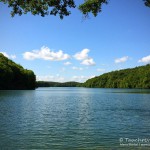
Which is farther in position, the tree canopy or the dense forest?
the dense forest

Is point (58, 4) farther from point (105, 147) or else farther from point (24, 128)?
point (24, 128)

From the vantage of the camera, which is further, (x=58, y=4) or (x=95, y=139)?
(x=95, y=139)

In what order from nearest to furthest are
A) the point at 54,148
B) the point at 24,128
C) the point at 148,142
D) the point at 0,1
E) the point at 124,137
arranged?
the point at 0,1 → the point at 54,148 → the point at 148,142 → the point at 124,137 → the point at 24,128

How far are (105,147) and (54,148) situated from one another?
3850mm

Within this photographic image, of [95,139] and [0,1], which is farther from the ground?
[0,1]

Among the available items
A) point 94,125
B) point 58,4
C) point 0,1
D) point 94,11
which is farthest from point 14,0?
point 94,125

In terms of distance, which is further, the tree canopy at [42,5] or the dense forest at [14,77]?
the dense forest at [14,77]

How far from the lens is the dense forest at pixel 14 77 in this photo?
424ft

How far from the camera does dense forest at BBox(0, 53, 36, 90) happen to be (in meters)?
129

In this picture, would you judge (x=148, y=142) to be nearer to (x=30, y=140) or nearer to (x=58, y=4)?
(x=30, y=140)

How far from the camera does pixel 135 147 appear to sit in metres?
20.2

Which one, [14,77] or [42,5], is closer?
[42,5]

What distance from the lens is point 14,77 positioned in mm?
143625

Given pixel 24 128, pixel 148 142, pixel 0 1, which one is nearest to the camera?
pixel 0 1
